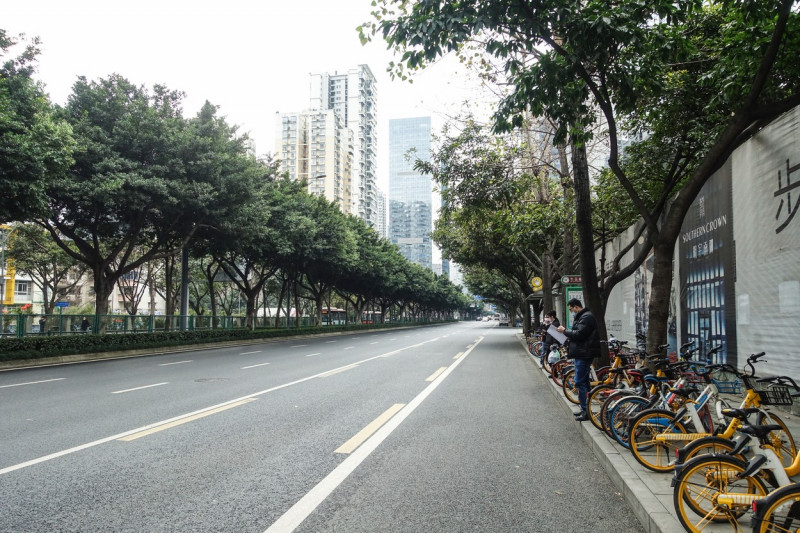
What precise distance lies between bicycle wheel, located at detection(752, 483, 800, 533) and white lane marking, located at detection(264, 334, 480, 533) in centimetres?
293

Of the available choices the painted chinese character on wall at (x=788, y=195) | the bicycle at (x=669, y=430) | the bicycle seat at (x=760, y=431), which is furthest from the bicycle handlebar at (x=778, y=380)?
the painted chinese character on wall at (x=788, y=195)

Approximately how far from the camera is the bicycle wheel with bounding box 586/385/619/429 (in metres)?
6.84

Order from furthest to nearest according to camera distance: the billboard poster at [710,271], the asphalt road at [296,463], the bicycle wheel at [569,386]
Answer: the billboard poster at [710,271] → the bicycle wheel at [569,386] → the asphalt road at [296,463]

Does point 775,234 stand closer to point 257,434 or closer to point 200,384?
point 257,434

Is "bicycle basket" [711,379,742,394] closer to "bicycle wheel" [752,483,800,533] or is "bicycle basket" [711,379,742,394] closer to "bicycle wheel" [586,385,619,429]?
"bicycle wheel" [586,385,619,429]

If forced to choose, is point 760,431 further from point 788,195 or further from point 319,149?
point 319,149

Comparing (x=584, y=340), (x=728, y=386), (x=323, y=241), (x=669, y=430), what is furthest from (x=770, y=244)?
(x=323, y=241)

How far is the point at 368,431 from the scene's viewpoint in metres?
6.89

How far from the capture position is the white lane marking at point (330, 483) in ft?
12.5

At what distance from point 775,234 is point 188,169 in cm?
1882

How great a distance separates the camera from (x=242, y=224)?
23000 millimetres

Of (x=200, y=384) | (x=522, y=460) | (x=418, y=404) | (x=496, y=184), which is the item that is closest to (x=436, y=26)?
(x=522, y=460)

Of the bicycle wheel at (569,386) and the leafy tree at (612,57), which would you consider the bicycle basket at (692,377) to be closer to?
the leafy tree at (612,57)

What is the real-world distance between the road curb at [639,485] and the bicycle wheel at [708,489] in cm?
14
